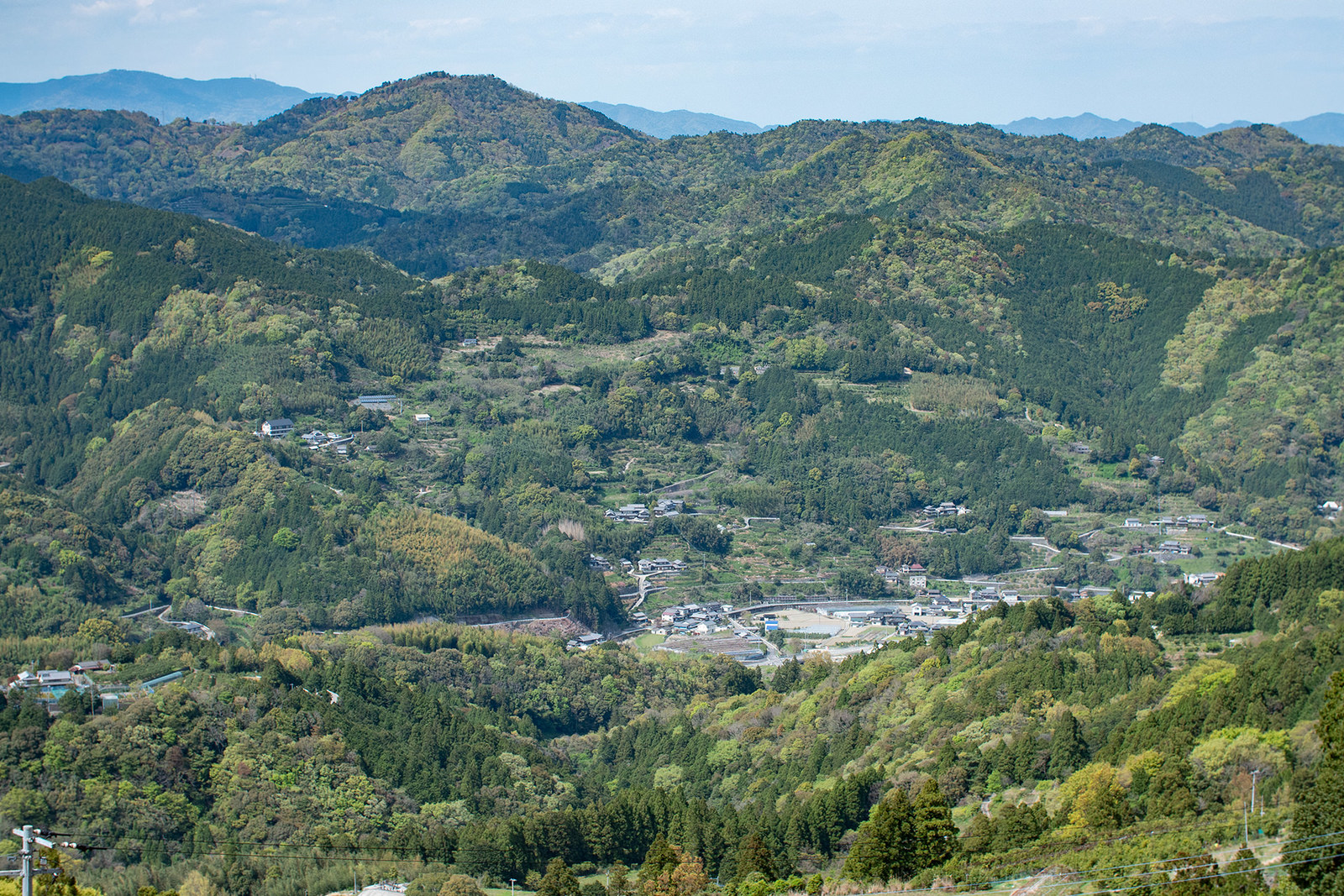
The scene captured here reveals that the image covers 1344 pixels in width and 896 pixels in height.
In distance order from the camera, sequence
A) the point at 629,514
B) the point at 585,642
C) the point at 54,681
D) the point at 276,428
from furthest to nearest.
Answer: the point at 276,428, the point at 629,514, the point at 585,642, the point at 54,681

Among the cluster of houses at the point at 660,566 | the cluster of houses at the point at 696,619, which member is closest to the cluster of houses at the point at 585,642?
the cluster of houses at the point at 696,619

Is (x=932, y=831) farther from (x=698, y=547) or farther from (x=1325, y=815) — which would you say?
(x=698, y=547)

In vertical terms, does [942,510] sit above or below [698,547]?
above

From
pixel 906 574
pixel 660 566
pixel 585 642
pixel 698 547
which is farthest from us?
pixel 698 547

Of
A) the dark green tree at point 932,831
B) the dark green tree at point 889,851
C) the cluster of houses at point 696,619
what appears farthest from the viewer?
the cluster of houses at point 696,619

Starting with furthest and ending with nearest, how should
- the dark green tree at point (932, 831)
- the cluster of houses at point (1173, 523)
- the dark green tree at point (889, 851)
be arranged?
the cluster of houses at point (1173, 523), the dark green tree at point (932, 831), the dark green tree at point (889, 851)

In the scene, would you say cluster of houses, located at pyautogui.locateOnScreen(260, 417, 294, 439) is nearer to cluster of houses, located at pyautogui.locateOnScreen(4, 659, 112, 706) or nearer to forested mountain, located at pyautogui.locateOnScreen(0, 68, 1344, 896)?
forested mountain, located at pyautogui.locateOnScreen(0, 68, 1344, 896)

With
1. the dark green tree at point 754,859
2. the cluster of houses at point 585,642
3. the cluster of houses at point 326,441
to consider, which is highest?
the cluster of houses at point 326,441

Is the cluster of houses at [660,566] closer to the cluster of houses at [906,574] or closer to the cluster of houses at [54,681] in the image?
the cluster of houses at [906,574]

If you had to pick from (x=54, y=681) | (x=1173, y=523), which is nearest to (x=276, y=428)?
(x=54, y=681)
